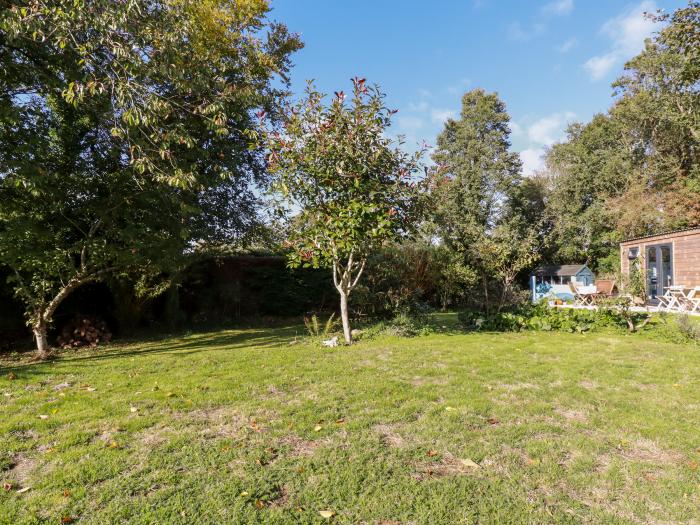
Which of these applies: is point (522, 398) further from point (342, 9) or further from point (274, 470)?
point (342, 9)

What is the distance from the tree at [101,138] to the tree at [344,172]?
3.00 ft

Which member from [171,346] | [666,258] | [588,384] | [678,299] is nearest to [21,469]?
[588,384]

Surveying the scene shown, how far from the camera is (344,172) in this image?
7438mm

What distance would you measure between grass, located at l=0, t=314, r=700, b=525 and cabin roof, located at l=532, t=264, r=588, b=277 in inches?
641

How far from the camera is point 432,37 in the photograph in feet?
31.2

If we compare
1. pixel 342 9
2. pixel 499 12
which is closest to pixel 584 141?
pixel 499 12

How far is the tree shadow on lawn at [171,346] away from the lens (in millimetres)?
6453

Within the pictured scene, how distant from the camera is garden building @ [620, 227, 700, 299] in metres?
13.3

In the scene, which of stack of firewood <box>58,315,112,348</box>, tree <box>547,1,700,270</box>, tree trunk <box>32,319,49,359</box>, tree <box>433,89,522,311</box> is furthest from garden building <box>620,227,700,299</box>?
tree trunk <box>32,319,49,359</box>

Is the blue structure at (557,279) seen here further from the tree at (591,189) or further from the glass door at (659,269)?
the glass door at (659,269)

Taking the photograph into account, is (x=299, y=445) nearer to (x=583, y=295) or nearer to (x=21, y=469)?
(x=21, y=469)

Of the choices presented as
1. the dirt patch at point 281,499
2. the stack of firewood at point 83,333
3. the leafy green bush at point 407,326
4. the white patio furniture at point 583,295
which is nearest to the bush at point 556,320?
the leafy green bush at point 407,326

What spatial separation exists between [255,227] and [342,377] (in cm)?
760

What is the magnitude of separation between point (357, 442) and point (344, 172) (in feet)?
17.1
